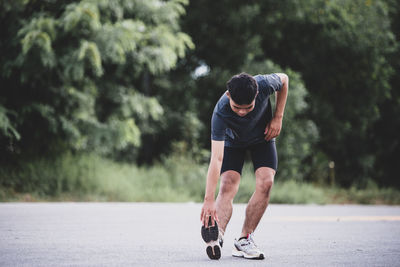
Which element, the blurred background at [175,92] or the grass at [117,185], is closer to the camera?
the blurred background at [175,92]

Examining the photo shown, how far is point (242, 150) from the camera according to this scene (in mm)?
4891

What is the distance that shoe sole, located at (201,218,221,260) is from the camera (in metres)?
4.48

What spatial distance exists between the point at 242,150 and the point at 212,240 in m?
0.96

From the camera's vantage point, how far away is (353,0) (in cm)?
1822

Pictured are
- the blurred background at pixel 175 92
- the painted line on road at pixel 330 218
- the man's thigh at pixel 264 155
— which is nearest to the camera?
the man's thigh at pixel 264 155

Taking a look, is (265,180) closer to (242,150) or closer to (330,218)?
(242,150)

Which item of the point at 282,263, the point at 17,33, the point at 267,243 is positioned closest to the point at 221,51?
the point at 17,33

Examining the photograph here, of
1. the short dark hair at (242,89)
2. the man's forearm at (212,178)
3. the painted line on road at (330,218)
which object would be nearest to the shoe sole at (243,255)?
the man's forearm at (212,178)

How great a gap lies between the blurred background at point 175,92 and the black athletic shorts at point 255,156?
6.52m

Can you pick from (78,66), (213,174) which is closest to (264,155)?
(213,174)

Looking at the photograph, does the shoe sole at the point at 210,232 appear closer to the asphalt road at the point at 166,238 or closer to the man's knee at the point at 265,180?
the asphalt road at the point at 166,238

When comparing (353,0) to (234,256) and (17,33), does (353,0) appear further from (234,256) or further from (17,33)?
(234,256)

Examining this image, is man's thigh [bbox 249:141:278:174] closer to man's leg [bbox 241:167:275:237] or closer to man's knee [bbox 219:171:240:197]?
man's leg [bbox 241:167:275:237]

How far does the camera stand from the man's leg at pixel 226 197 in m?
4.84
